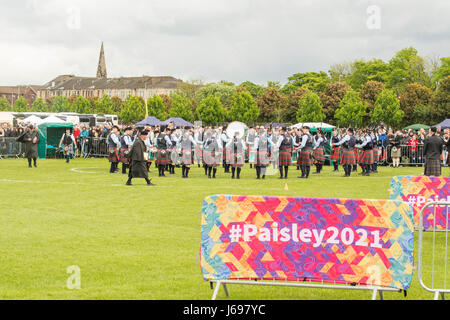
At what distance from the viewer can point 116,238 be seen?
10344 millimetres

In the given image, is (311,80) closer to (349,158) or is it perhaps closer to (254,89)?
(254,89)

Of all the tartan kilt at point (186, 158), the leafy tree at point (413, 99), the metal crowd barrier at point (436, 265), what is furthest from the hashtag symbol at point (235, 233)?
the leafy tree at point (413, 99)

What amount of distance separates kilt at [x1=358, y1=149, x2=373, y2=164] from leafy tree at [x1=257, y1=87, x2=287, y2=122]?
63.3 meters

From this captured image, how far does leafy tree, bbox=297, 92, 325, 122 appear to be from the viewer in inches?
3044

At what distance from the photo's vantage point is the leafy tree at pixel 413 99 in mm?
72812

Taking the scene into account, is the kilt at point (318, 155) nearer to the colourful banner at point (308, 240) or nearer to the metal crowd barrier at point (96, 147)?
the metal crowd barrier at point (96, 147)

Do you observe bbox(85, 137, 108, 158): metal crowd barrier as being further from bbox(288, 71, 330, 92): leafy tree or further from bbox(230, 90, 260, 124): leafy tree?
bbox(288, 71, 330, 92): leafy tree

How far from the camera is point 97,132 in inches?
1540

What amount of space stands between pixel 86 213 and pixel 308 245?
807 centimetres

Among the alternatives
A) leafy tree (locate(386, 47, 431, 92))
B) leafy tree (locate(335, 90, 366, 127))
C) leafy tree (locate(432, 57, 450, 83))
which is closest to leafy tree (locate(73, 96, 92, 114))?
leafy tree (locate(386, 47, 431, 92))

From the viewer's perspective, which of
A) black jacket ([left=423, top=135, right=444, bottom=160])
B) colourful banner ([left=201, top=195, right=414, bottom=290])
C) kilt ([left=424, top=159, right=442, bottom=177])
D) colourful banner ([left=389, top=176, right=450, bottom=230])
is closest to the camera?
colourful banner ([left=201, top=195, right=414, bottom=290])

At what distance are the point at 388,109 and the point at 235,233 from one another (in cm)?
6745
